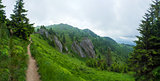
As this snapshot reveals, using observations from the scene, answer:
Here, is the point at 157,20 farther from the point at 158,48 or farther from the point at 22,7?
the point at 22,7

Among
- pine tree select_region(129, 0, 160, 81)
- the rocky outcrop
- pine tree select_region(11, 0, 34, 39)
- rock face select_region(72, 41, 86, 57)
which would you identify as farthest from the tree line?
the rocky outcrop

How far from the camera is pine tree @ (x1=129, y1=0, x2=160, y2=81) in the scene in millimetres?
12455

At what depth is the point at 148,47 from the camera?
1366 centimetres

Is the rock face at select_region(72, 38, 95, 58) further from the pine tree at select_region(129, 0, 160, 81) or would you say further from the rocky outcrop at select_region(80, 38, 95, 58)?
the pine tree at select_region(129, 0, 160, 81)

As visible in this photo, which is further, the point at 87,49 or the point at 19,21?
the point at 87,49

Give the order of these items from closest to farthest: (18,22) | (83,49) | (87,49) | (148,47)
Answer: (148,47), (18,22), (83,49), (87,49)

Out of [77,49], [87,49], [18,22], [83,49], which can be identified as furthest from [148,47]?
[87,49]

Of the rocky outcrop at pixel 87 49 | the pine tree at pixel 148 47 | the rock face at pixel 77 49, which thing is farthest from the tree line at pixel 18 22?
the rocky outcrop at pixel 87 49

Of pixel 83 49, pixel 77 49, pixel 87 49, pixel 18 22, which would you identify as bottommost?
pixel 87 49

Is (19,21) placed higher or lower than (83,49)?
higher

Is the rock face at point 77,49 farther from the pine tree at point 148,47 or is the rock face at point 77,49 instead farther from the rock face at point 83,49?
the pine tree at point 148,47

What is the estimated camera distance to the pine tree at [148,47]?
490 inches

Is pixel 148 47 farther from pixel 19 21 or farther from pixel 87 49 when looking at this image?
pixel 87 49

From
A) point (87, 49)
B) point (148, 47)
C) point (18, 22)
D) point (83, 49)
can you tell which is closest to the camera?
point (148, 47)
